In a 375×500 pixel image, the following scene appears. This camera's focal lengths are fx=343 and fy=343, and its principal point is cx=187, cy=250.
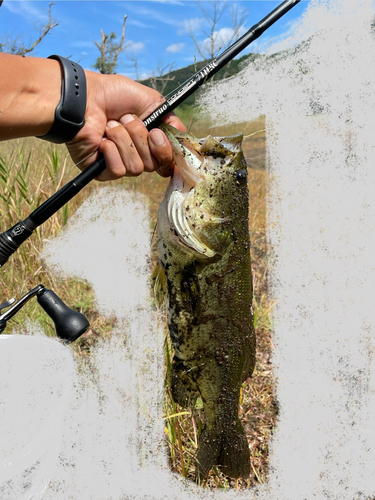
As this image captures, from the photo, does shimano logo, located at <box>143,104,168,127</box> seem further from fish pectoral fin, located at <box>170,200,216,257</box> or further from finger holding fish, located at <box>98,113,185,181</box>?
fish pectoral fin, located at <box>170,200,216,257</box>

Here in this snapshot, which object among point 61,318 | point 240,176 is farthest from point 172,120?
point 61,318

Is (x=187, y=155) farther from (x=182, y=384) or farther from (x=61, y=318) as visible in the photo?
(x=182, y=384)

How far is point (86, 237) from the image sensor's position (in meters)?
3.59

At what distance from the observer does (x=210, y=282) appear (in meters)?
1.71

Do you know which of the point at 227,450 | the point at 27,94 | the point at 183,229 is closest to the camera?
the point at 27,94

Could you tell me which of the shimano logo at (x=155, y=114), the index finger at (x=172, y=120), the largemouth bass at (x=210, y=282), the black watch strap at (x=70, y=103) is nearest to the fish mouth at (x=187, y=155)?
the largemouth bass at (x=210, y=282)

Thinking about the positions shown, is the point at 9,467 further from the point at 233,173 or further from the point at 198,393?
the point at 233,173

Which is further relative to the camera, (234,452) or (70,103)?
(234,452)

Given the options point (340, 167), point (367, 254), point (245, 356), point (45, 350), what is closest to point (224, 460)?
point (245, 356)

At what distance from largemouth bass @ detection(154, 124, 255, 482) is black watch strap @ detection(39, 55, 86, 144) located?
1.42ft

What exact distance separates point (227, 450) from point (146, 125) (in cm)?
173

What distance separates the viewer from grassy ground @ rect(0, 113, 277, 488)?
2.37 meters

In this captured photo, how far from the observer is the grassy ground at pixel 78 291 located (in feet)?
7.79

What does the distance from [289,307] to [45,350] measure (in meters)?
2.50
